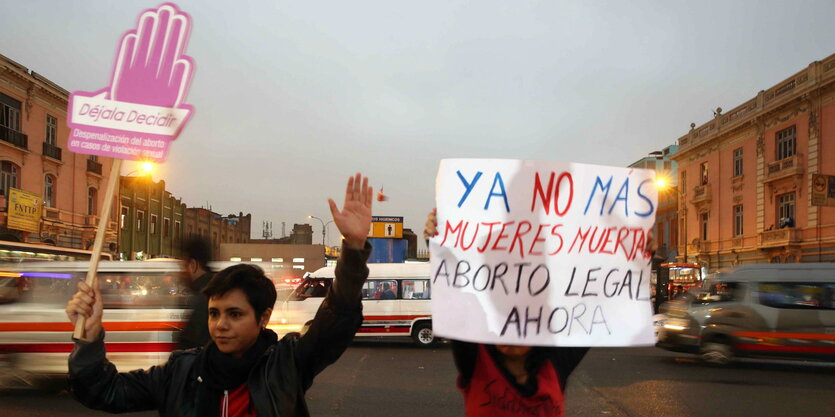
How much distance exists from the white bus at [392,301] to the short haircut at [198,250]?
40.0ft

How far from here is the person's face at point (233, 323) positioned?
2.58 meters

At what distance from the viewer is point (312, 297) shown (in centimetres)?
1788

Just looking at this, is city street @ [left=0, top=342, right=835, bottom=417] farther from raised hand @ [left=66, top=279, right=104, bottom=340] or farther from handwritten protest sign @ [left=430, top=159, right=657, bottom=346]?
raised hand @ [left=66, top=279, right=104, bottom=340]

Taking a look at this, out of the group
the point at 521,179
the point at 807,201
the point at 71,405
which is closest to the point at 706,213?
the point at 807,201

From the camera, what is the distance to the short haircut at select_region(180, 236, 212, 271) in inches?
207

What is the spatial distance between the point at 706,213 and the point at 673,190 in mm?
4827

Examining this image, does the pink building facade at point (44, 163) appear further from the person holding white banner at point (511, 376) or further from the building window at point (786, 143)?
the building window at point (786, 143)

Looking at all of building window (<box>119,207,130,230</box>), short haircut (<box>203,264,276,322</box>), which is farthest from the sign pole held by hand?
building window (<box>119,207,130,230</box>)

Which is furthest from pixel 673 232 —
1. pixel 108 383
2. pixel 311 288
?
pixel 108 383

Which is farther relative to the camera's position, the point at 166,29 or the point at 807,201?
the point at 807,201

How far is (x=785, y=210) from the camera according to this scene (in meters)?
35.7

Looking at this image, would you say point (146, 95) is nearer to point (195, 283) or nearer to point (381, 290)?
point (195, 283)

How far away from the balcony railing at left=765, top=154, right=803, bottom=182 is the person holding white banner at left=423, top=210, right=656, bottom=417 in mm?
34396

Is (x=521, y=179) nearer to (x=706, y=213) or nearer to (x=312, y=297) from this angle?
(x=312, y=297)
